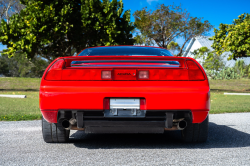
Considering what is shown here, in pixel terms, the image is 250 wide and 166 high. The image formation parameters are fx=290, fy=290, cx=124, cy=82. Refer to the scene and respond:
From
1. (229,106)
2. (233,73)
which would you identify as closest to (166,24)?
(233,73)

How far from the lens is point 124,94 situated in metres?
3.18

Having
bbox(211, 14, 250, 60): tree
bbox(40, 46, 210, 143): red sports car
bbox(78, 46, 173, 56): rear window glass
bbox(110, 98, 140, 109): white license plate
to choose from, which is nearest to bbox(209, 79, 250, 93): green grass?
bbox(211, 14, 250, 60): tree

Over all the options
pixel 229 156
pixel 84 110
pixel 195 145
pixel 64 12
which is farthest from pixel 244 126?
pixel 64 12

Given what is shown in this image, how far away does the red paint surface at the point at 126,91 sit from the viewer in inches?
125

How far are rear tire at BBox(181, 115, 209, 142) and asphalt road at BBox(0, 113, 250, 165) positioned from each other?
0.09 metres

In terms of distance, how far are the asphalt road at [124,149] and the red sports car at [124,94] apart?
299 millimetres

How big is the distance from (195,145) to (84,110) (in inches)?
61.4

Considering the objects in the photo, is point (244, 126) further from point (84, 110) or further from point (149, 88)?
point (84, 110)

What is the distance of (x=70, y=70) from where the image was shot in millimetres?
3320

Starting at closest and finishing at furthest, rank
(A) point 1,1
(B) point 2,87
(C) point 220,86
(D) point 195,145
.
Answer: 1. (D) point 195,145
2. (B) point 2,87
3. (C) point 220,86
4. (A) point 1,1

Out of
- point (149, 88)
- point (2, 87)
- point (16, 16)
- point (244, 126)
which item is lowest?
point (2, 87)

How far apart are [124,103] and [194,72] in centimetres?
90

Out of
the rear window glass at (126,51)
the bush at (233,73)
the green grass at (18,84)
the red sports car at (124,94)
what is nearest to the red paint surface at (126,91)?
the red sports car at (124,94)

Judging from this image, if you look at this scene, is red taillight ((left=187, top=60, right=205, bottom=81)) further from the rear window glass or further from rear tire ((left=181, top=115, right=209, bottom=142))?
the rear window glass
